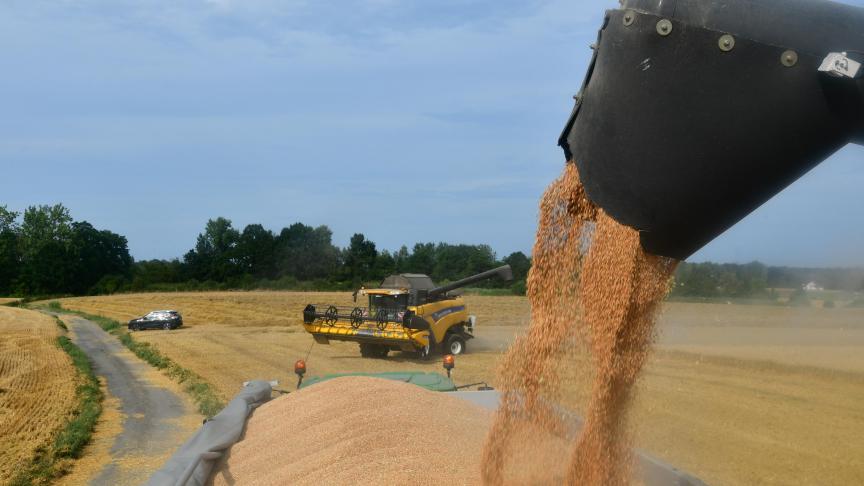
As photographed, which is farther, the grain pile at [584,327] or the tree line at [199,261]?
the tree line at [199,261]

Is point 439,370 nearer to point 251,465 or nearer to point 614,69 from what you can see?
point 251,465

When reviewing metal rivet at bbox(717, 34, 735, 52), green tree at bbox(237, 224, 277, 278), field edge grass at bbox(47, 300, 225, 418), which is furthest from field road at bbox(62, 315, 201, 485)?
green tree at bbox(237, 224, 277, 278)

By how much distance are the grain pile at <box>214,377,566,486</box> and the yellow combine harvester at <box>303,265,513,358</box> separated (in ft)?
32.5

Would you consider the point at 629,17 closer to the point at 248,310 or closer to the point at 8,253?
the point at 248,310

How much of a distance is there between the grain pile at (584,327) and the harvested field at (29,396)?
5375 mm

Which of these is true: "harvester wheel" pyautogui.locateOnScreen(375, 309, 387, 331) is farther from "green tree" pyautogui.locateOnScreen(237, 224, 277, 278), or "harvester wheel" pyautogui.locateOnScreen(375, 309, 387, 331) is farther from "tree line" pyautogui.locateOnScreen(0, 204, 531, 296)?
"green tree" pyautogui.locateOnScreen(237, 224, 277, 278)

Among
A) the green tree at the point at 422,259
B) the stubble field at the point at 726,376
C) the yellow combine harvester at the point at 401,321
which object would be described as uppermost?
the green tree at the point at 422,259

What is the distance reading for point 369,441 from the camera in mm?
3695

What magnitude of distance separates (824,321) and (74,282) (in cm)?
7859

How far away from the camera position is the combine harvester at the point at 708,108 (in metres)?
1.63

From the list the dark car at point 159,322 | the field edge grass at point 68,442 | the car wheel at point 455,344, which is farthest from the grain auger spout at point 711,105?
the dark car at point 159,322

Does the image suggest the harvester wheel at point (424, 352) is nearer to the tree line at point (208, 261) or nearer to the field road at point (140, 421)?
the field road at point (140, 421)

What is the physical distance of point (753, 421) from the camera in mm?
8602

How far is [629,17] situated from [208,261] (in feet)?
258
